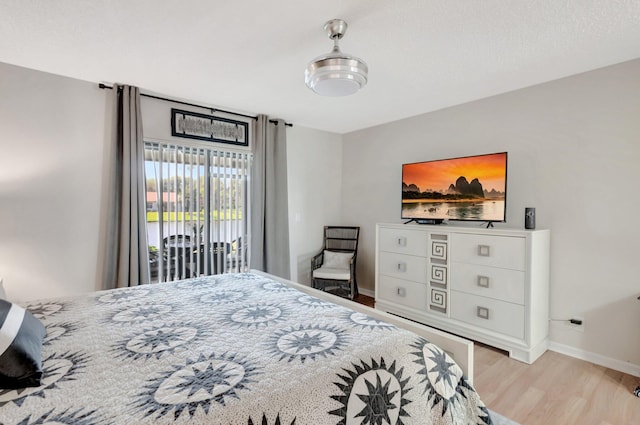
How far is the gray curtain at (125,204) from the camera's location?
2.85m

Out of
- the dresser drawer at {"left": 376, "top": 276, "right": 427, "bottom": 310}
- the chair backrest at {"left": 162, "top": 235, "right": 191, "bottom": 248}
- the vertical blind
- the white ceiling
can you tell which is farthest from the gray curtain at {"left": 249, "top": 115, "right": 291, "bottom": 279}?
the dresser drawer at {"left": 376, "top": 276, "right": 427, "bottom": 310}

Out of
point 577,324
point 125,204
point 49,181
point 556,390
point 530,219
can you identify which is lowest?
point 556,390

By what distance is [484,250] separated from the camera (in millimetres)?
2785

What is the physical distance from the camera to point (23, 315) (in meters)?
1.31

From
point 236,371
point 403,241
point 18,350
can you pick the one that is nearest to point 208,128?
point 403,241

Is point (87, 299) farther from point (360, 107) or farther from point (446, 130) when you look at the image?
point (446, 130)

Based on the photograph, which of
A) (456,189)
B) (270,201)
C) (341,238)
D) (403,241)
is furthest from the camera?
(341,238)

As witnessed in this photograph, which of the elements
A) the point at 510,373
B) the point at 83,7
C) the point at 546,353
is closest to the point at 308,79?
the point at 83,7

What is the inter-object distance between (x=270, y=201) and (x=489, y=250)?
2524 millimetres

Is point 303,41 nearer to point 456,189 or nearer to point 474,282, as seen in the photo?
point 456,189

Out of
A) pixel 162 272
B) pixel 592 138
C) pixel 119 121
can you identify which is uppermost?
pixel 119 121

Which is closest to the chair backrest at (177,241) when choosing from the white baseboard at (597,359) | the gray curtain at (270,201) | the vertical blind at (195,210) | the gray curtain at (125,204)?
the vertical blind at (195,210)

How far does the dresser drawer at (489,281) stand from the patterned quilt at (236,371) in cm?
161

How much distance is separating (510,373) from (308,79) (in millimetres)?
2692
